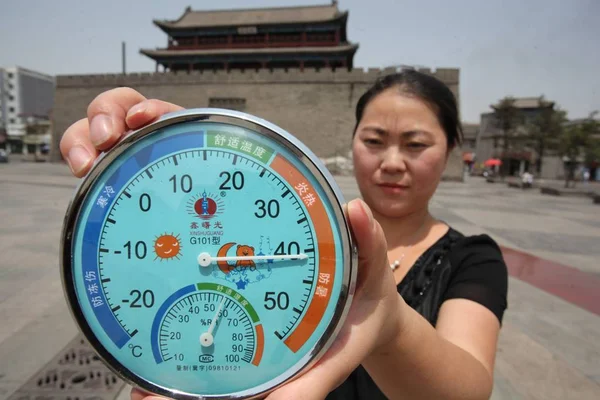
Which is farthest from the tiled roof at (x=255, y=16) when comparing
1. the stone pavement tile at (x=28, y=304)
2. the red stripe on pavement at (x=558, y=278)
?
the stone pavement tile at (x=28, y=304)

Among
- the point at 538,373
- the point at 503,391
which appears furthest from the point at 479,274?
the point at 538,373

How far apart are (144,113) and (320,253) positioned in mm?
422

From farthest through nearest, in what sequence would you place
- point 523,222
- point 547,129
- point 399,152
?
point 547,129
point 523,222
point 399,152

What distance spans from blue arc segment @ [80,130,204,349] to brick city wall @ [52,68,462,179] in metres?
20.8

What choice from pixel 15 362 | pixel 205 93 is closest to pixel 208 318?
pixel 15 362

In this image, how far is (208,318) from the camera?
2.35ft

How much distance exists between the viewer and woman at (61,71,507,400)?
0.70m

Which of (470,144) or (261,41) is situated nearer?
(261,41)

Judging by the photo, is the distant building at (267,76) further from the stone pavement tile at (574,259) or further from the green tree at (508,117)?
the stone pavement tile at (574,259)

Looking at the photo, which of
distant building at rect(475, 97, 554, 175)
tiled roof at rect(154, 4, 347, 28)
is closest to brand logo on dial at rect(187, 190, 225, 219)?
distant building at rect(475, 97, 554, 175)

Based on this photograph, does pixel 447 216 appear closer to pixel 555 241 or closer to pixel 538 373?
pixel 555 241

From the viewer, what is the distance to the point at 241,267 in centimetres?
71

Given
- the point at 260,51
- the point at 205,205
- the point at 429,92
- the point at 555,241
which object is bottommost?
the point at 555,241

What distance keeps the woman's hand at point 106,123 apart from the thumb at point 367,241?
417 millimetres
